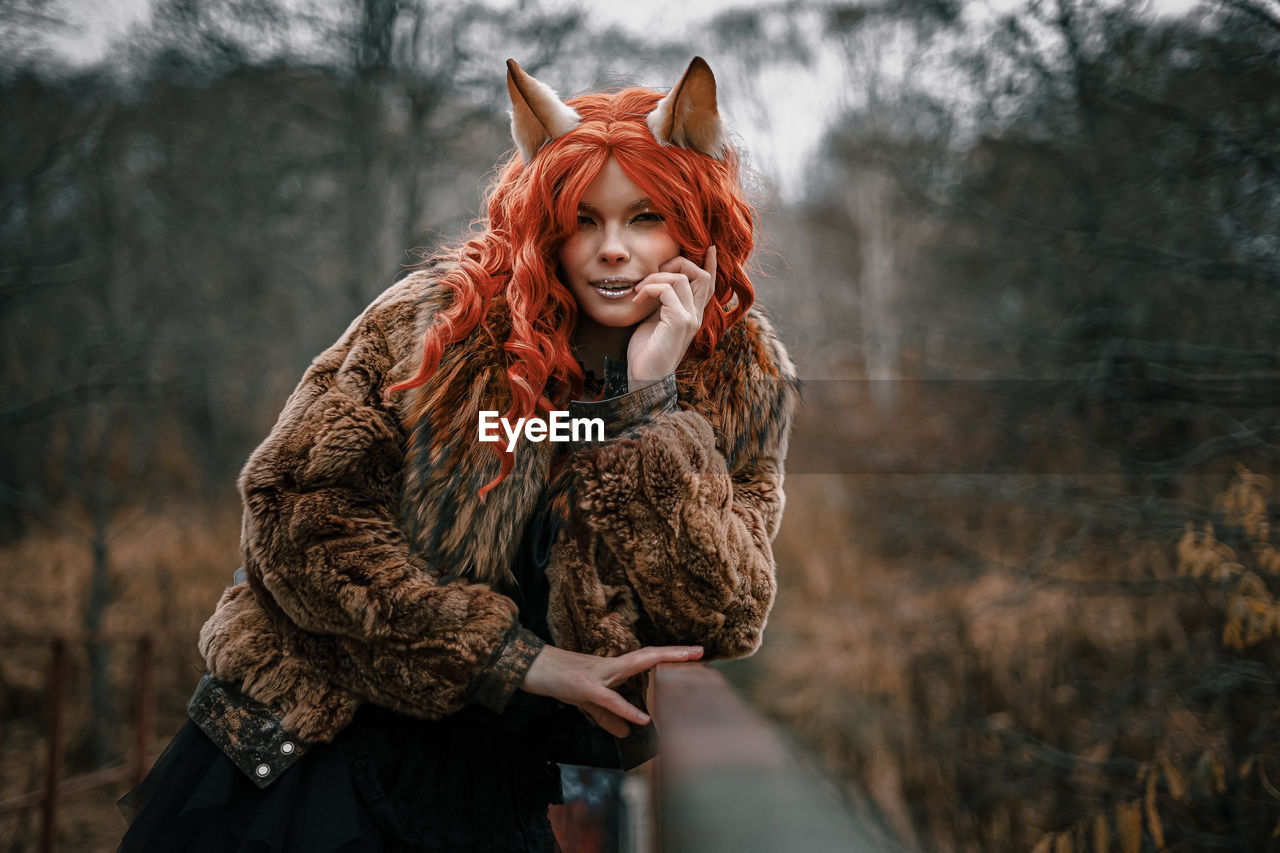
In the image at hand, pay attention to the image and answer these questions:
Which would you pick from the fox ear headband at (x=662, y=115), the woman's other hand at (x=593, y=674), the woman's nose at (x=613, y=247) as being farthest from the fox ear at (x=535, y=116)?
the woman's other hand at (x=593, y=674)

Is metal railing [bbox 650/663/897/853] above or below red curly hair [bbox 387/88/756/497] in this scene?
below

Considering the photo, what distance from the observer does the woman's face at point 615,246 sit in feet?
2.79

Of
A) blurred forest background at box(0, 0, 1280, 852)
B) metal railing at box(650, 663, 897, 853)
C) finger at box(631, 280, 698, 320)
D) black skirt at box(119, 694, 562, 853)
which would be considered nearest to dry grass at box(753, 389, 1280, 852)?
blurred forest background at box(0, 0, 1280, 852)

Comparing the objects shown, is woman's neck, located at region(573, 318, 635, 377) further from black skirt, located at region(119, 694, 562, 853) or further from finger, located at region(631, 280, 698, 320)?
black skirt, located at region(119, 694, 562, 853)

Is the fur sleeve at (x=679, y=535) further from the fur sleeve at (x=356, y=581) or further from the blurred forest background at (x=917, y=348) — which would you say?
the blurred forest background at (x=917, y=348)

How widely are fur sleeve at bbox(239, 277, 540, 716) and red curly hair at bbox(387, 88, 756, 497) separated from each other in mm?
93

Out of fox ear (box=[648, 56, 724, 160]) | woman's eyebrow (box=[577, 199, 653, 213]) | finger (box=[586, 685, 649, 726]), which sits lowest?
finger (box=[586, 685, 649, 726])

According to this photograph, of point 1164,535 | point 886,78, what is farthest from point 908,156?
point 1164,535

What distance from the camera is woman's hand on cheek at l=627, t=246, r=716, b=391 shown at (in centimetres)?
82

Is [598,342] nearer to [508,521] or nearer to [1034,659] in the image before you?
[508,521]

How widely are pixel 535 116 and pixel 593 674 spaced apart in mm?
585

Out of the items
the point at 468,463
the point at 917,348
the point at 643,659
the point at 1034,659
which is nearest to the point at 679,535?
the point at 643,659

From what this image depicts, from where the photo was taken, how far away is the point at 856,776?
3043 mm

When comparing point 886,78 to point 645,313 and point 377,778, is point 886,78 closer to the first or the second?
point 645,313
